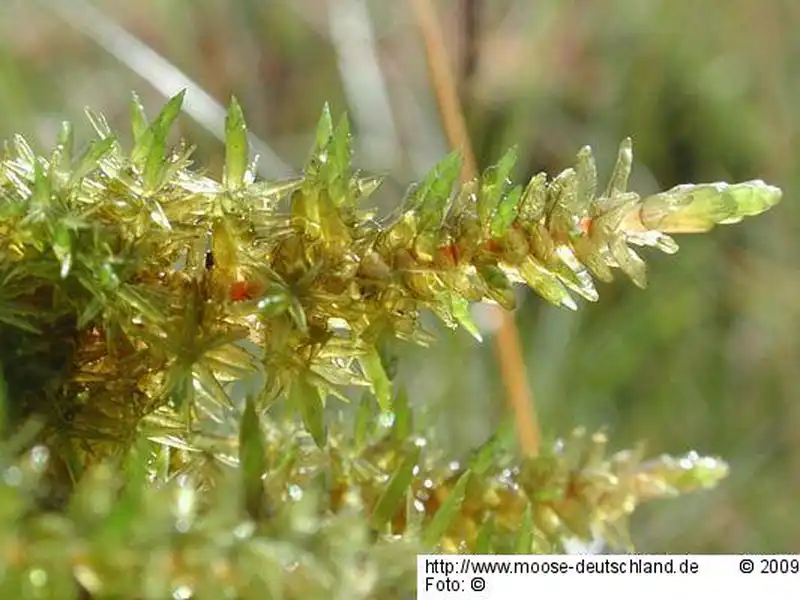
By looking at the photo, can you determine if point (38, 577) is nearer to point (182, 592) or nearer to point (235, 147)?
point (182, 592)

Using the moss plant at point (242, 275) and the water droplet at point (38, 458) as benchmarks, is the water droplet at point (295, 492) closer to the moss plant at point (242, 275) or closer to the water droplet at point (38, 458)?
the moss plant at point (242, 275)

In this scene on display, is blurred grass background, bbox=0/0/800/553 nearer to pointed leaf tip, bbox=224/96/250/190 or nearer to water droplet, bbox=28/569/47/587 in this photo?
pointed leaf tip, bbox=224/96/250/190

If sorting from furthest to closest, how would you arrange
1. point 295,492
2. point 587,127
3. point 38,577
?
point 587,127 < point 295,492 < point 38,577

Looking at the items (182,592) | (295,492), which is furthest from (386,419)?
(182,592)

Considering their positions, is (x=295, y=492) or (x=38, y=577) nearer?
(x=38, y=577)

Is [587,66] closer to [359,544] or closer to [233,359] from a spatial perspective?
[233,359]

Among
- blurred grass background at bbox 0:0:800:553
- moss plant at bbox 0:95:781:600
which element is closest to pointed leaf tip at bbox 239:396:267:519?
moss plant at bbox 0:95:781:600

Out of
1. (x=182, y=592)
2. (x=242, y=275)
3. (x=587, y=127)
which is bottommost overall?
(x=182, y=592)

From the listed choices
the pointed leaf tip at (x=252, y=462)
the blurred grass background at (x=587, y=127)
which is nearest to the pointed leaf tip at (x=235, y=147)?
the pointed leaf tip at (x=252, y=462)

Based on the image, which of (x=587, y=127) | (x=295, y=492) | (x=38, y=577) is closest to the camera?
(x=38, y=577)
